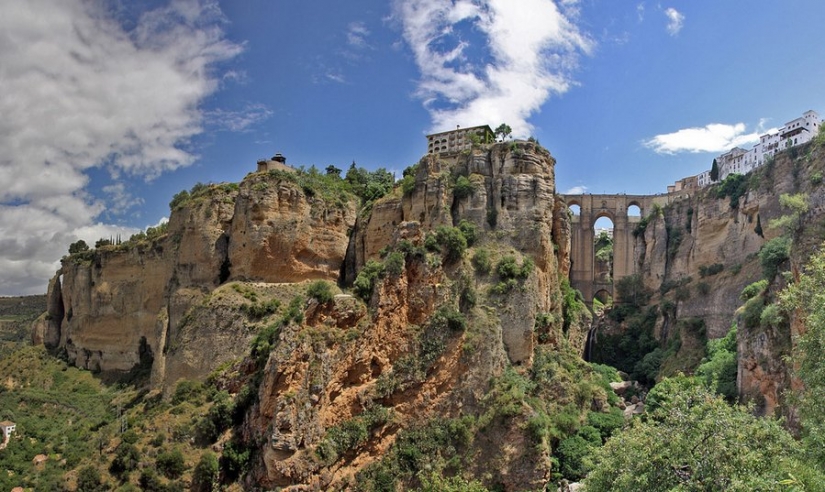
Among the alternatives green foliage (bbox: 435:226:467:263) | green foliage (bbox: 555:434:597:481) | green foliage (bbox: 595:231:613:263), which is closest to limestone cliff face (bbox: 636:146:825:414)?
green foliage (bbox: 555:434:597:481)

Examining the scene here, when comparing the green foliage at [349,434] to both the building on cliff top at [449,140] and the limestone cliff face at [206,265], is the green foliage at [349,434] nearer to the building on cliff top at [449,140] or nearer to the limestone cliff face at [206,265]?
the limestone cliff face at [206,265]

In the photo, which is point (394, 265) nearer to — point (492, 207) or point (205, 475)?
point (492, 207)

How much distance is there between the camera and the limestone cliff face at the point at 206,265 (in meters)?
35.1

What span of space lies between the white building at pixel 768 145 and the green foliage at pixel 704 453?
54291 mm

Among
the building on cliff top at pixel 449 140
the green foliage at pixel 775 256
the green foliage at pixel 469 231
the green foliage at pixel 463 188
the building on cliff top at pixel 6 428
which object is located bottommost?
the building on cliff top at pixel 6 428

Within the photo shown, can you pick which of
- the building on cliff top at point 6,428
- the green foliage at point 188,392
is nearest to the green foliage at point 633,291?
the green foliage at point 188,392

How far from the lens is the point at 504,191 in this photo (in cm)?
3997

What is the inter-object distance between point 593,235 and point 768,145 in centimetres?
2429

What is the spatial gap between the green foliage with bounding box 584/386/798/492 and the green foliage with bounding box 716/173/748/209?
41046mm

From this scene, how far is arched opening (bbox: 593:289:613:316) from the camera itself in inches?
2451

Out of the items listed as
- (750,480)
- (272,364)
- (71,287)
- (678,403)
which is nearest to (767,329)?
(678,403)

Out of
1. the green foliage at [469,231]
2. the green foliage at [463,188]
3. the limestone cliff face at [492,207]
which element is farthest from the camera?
the green foliage at [463,188]

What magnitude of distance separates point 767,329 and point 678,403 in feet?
52.6

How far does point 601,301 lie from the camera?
217ft
